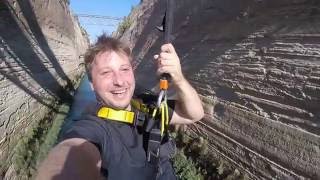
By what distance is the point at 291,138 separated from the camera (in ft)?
13.0

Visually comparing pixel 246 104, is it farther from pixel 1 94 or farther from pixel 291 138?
pixel 1 94

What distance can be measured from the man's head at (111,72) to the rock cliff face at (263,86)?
197 cm

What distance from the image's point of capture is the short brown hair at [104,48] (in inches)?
85.4

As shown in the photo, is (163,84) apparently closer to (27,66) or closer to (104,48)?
(104,48)

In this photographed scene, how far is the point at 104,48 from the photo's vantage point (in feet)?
7.13

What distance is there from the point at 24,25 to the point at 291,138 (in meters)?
9.86

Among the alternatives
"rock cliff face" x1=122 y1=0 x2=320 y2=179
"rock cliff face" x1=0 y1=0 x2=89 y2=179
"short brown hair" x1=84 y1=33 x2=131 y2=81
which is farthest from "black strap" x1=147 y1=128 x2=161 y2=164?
"rock cliff face" x1=0 y1=0 x2=89 y2=179

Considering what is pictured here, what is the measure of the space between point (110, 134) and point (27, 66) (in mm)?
10085

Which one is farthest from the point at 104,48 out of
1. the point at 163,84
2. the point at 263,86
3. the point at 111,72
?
the point at 263,86

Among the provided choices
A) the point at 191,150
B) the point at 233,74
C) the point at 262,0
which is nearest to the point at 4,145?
the point at 191,150

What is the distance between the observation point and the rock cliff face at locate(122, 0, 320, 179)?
12.7 feet

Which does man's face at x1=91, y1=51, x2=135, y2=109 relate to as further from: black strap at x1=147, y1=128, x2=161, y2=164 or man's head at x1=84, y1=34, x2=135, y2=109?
black strap at x1=147, y1=128, x2=161, y2=164

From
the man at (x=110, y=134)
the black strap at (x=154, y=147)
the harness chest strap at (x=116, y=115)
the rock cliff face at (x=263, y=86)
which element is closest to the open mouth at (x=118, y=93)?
the man at (x=110, y=134)

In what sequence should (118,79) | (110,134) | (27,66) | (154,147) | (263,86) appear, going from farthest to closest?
1. (27,66)
2. (263,86)
3. (118,79)
4. (154,147)
5. (110,134)
